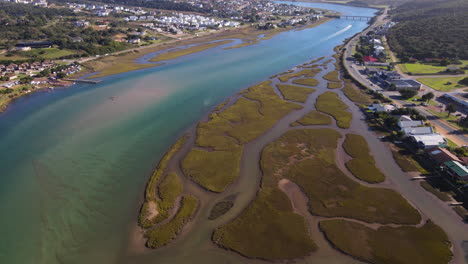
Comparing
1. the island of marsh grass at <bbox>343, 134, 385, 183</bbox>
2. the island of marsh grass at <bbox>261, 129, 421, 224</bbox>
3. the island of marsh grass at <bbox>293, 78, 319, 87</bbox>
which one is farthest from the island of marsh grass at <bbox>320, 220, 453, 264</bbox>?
the island of marsh grass at <bbox>293, 78, 319, 87</bbox>

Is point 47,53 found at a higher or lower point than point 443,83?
higher

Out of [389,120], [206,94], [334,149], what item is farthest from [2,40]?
[389,120]

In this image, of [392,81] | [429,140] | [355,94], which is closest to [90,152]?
[429,140]

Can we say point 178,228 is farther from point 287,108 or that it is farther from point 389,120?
point 389,120

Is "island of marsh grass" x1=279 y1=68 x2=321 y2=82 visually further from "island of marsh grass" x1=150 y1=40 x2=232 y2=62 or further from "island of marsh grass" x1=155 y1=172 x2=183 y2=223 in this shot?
"island of marsh grass" x1=155 y1=172 x2=183 y2=223

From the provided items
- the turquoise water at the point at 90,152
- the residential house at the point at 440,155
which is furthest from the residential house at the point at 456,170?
the turquoise water at the point at 90,152

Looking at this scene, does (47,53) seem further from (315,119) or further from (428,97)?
(428,97)
